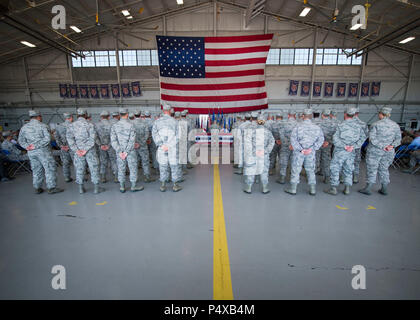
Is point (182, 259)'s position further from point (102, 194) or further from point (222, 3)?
point (222, 3)

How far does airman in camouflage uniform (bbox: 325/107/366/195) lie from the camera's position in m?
4.32

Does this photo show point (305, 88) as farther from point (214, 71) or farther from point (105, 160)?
point (105, 160)

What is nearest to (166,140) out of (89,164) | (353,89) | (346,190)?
(89,164)

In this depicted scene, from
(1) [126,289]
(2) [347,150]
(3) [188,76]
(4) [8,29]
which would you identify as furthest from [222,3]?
(1) [126,289]

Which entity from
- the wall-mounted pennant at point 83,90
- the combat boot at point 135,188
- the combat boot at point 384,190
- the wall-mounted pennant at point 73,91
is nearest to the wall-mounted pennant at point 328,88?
the combat boot at point 384,190

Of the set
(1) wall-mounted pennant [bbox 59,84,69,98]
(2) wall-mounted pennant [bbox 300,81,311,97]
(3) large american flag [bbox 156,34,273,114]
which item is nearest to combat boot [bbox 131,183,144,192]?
(3) large american flag [bbox 156,34,273,114]

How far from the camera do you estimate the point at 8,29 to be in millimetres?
10633

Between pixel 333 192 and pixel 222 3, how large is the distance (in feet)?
45.9

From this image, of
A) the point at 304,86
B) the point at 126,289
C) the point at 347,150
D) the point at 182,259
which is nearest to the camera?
the point at 126,289

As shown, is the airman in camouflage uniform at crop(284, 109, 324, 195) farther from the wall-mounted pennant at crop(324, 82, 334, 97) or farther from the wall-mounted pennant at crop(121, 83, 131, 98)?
the wall-mounted pennant at crop(121, 83, 131, 98)

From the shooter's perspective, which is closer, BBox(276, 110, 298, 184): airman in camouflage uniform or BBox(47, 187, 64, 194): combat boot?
BBox(47, 187, 64, 194): combat boot

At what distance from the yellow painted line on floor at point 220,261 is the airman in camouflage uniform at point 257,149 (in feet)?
3.79

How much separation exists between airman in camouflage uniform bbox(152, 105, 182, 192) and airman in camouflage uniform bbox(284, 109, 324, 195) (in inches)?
104

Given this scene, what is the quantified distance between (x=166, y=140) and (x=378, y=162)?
4636 mm
